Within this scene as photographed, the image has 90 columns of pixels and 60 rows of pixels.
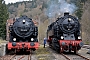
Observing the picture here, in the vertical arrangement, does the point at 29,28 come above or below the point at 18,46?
above

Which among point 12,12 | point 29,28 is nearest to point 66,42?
point 29,28

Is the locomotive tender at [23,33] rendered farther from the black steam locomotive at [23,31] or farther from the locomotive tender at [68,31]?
the locomotive tender at [68,31]

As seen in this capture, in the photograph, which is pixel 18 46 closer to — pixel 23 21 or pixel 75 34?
pixel 23 21

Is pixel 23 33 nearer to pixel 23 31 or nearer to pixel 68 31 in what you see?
pixel 23 31

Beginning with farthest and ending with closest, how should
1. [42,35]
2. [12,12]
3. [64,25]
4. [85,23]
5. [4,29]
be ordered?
[12,12], [42,35], [4,29], [85,23], [64,25]

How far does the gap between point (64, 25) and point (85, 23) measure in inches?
1008

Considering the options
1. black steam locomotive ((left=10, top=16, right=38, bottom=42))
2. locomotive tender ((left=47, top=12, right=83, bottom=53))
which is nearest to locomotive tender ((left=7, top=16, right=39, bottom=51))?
black steam locomotive ((left=10, top=16, right=38, bottom=42))

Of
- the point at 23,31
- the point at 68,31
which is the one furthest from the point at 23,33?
the point at 68,31

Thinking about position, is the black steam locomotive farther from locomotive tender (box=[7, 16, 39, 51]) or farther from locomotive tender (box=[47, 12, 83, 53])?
locomotive tender (box=[47, 12, 83, 53])

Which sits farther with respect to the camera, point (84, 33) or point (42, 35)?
point (42, 35)

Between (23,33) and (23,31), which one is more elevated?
(23,31)

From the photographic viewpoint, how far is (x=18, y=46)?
15.9m

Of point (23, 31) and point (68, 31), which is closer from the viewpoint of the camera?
point (23, 31)

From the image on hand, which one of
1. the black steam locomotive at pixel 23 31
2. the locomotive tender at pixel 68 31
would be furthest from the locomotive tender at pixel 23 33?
the locomotive tender at pixel 68 31
